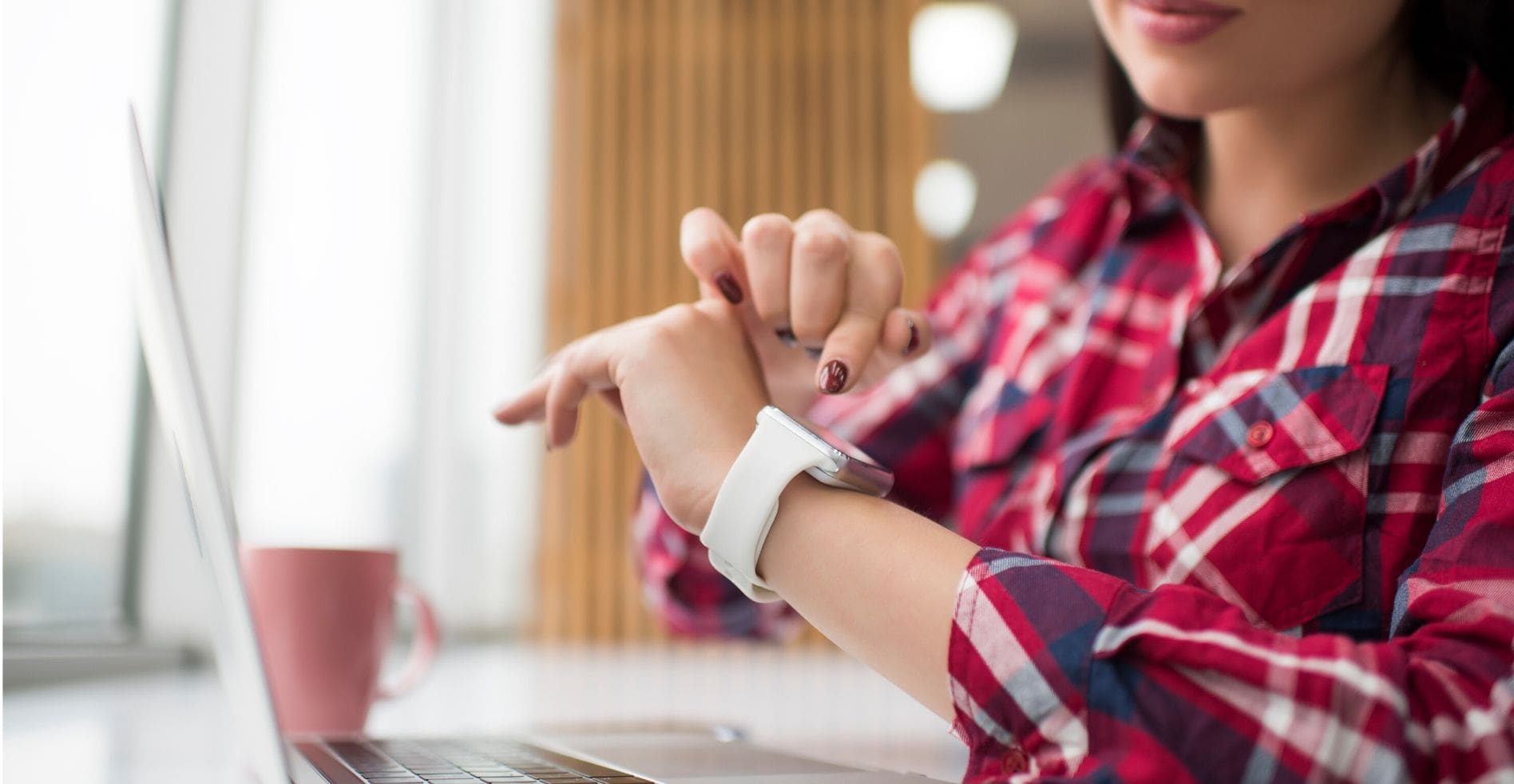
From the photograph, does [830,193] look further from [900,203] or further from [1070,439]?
[1070,439]

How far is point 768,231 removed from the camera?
2.10 ft

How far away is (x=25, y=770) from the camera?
57cm

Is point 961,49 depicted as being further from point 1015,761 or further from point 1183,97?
point 1015,761

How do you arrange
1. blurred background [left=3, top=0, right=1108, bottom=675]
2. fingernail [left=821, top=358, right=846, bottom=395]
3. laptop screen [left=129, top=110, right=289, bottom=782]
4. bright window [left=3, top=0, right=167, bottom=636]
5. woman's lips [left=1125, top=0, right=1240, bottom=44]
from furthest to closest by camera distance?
blurred background [left=3, top=0, right=1108, bottom=675] < bright window [left=3, top=0, right=167, bottom=636] < woman's lips [left=1125, top=0, right=1240, bottom=44] < fingernail [left=821, top=358, right=846, bottom=395] < laptop screen [left=129, top=110, right=289, bottom=782]

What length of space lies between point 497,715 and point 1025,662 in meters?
0.61

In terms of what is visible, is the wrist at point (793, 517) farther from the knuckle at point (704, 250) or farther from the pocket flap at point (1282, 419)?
the pocket flap at point (1282, 419)

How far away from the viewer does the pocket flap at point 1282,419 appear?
2.23ft

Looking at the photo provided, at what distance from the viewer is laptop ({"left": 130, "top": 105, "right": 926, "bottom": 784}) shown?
1.18ft

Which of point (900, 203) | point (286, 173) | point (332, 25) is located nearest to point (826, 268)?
point (286, 173)

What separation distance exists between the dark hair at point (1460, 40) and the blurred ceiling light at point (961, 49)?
11.1 feet

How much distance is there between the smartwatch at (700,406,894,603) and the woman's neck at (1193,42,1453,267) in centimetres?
50

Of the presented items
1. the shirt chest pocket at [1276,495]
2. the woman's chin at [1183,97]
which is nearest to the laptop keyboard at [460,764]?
the shirt chest pocket at [1276,495]

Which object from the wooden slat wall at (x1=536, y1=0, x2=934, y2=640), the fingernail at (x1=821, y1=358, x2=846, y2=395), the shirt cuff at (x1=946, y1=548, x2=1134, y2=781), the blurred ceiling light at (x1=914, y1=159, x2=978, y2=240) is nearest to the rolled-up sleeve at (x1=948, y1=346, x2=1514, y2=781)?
the shirt cuff at (x1=946, y1=548, x2=1134, y2=781)

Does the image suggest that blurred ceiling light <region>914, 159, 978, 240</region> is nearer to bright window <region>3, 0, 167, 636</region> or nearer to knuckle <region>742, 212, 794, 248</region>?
bright window <region>3, 0, 167, 636</region>
